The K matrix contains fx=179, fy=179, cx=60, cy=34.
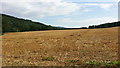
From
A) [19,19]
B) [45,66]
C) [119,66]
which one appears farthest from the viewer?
[19,19]

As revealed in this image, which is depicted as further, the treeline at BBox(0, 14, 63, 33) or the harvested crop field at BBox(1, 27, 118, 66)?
the treeline at BBox(0, 14, 63, 33)

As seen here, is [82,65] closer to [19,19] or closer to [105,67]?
[105,67]

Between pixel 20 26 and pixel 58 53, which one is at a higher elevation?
pixel 20 26

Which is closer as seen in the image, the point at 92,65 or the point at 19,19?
the point at 92,65

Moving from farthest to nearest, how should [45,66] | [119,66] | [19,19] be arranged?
1. [19,19]
2. [45,66]
3. [119,66]

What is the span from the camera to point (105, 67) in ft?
28.3

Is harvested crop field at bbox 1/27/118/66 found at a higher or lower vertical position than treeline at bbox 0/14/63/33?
lower

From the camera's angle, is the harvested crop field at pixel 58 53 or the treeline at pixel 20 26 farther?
the treeline at pixel 20 26

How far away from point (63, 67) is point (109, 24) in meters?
61.7

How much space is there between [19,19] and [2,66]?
536 ft

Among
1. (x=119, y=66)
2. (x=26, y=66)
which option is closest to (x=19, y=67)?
(x=26, y=66)

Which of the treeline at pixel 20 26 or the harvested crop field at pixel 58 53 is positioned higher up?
the treeline at pixel 20 26

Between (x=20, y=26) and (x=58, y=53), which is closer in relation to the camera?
(x=58, y=53)

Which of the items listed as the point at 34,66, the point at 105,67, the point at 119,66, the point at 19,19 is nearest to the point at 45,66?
the point at 34,66
